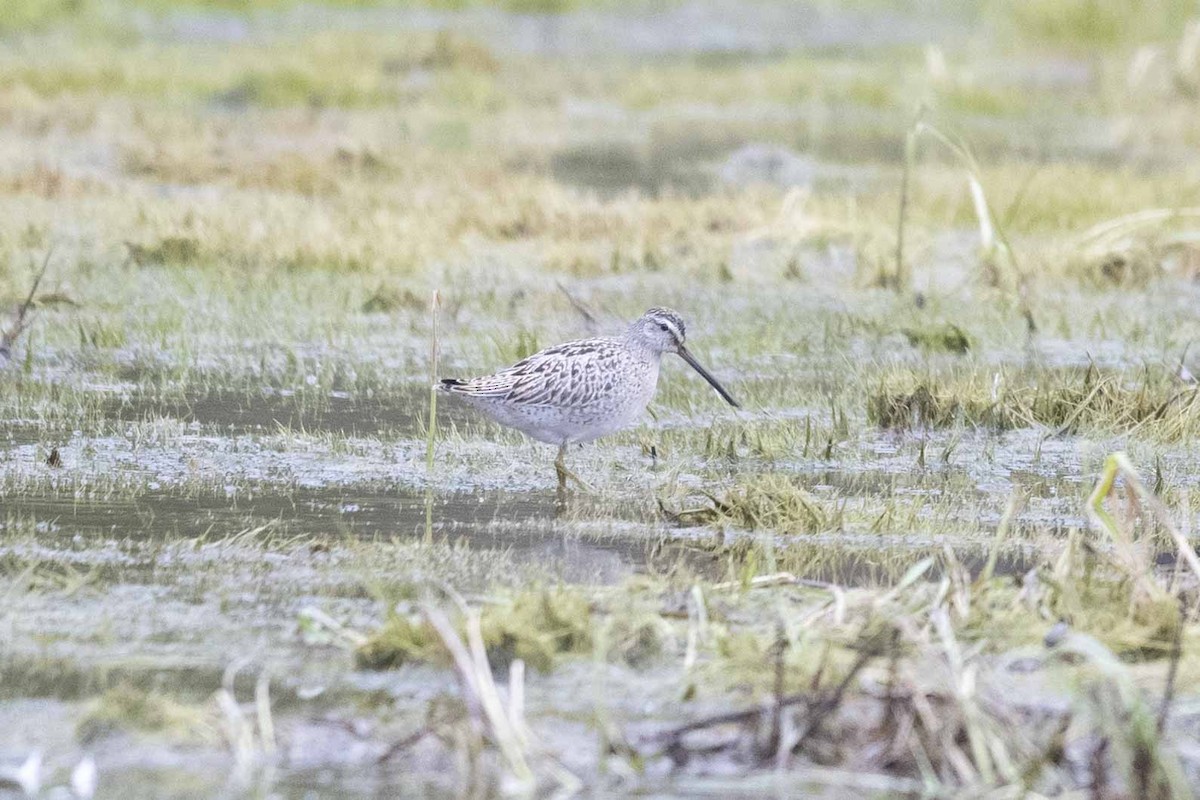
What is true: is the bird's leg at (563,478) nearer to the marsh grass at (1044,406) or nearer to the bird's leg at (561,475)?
the bird's leg at (561,475)

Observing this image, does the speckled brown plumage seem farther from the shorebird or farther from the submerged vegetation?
the submerged vegetation

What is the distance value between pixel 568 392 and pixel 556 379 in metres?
0.09

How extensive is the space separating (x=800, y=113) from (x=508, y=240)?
10.4 meters

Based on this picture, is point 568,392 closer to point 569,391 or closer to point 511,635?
point 569,391

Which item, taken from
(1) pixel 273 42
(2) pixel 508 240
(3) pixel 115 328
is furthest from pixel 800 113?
(3) pixel 115 328

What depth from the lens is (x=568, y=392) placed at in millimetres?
7785

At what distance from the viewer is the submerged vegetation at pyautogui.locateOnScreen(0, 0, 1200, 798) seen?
4973 mm

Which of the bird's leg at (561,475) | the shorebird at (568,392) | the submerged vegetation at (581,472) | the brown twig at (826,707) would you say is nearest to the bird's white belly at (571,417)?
the shorebird at (568,392)

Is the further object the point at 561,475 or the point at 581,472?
the point at 581,472

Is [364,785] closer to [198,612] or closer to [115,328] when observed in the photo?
[198,612]

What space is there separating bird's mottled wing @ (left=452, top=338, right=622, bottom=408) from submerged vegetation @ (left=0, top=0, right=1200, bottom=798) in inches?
14.3

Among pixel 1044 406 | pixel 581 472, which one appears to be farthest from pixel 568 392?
pixel 1044 406

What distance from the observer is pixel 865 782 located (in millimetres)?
4840

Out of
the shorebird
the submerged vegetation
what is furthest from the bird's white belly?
the submerged vegetation
